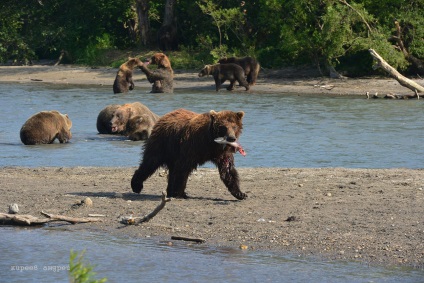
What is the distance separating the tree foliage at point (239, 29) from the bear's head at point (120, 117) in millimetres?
12076

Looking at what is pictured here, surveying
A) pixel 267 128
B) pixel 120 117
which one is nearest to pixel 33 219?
pixel 120 117

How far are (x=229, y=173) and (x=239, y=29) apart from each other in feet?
79.5

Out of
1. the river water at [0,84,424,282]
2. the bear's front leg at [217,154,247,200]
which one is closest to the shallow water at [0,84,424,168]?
the river water at [0,84,424,282]

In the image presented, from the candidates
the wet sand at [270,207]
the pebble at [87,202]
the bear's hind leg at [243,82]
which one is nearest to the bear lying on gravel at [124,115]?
the wet sand at [270,207]

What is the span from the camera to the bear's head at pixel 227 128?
9.63 m

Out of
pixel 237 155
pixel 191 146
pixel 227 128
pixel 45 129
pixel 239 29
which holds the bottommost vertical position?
pixel 237 155

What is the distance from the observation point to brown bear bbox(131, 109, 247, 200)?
31.9 feet

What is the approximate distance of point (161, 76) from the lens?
28984mm

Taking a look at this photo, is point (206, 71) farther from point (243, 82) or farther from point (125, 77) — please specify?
point (125, 77)

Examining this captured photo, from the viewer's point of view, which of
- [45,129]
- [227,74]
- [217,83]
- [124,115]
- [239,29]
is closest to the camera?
[45,129]

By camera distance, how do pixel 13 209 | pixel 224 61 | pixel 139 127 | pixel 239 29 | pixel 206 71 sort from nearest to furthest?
pixel 13 209 → pixel 139 127 → pixel 206 71 → pixel 224 61 → pixel 239 29

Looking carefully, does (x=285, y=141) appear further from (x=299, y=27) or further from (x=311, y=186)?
(x=299, y=27)

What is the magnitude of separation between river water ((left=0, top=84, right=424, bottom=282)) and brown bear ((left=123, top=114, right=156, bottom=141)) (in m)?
0.33

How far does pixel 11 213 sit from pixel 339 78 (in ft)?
72.0
